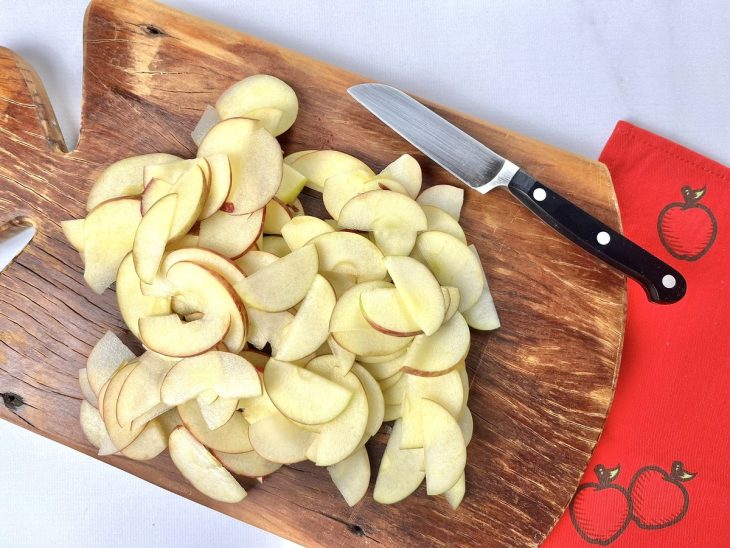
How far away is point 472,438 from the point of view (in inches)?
50.4

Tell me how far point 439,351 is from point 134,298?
54 centimetres

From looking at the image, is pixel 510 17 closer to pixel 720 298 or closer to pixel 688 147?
pixel 688 147

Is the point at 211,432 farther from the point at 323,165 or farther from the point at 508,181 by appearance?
the point at 508,181

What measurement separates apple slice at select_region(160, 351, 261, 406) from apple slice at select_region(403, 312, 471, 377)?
269 millimetres

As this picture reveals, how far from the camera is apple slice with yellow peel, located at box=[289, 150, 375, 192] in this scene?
1.26m

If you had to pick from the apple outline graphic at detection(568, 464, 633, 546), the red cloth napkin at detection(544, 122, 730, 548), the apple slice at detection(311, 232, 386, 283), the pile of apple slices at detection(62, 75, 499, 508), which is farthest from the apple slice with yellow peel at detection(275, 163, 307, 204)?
the apple outline graphic at detection(568, 464, 633, 546)

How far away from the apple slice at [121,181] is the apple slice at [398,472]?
65cm

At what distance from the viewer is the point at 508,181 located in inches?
49.8

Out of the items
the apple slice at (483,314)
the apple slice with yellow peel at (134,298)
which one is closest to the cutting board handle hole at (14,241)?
the apple slice with yellow peel at (134,298)

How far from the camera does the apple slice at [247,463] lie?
1.23m

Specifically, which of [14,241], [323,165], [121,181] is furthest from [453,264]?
[14,241]

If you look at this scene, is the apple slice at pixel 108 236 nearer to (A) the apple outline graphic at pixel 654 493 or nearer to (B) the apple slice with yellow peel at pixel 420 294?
(B) the apple slice with yellow peel at pixel 420 294

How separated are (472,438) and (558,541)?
286 millimetres

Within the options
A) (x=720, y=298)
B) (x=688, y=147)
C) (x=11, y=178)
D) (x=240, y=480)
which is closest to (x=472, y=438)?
(x=240, y=480)
